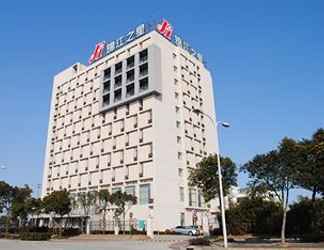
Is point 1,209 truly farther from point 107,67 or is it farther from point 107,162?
point 107,67

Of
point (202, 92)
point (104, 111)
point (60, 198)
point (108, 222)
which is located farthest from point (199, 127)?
point (60, 198)

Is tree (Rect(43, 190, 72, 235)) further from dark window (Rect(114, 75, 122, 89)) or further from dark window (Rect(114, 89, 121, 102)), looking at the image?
dark window (Rect(114, 75, 122, 89))

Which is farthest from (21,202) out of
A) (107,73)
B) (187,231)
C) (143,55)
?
(143,55)

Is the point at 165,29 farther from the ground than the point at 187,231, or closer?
farther from the ground

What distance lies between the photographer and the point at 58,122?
8944 centimetres

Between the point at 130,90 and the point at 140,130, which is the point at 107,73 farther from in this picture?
the point at 140,130

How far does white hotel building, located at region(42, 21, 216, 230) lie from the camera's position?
208 ft

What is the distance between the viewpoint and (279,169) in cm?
3027

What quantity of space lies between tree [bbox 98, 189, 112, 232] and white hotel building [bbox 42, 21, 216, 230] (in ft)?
12.4

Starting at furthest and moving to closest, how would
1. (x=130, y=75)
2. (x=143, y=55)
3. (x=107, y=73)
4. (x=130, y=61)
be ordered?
(x=107, y=73) < (x=130, y=61) < (x=130, y=75) < (x=143, y=55)

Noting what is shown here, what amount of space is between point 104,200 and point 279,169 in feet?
127

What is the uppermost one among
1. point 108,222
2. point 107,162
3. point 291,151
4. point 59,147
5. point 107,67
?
point 107,67

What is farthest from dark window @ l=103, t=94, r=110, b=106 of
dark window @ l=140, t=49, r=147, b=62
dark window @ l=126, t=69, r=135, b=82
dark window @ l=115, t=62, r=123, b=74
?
dark window @ l=140, t=49, r=147, b=62

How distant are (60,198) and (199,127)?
3130 centimetres
